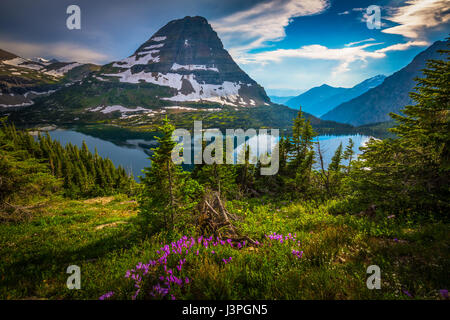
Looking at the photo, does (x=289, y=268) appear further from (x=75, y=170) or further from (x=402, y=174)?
(x=75, y=170)

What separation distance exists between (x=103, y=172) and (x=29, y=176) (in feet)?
149

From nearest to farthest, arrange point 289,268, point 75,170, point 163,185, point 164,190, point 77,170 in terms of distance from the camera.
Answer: point 289,268, point 164,190, point 163,185, point 77,170, point 75,170

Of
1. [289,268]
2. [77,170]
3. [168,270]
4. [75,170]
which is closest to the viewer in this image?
[168,270]

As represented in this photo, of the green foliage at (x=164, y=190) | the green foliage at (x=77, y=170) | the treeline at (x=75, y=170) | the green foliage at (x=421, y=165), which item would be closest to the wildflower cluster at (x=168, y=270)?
the green foliage at (x=164, y=190)

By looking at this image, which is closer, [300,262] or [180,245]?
[300,262]

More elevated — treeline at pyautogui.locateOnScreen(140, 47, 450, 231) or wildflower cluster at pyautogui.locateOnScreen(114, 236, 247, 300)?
treeline at pyautogui.locateOnScreen(140, 47, 450, 231)

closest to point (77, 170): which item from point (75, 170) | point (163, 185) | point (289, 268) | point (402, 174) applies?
point (75, 170)

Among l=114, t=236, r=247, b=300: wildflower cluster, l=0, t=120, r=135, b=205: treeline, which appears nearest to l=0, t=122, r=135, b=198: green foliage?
l=0, t=120, r=135, b=205: treeline

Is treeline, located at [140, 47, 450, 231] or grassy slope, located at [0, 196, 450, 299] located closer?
grassy slope, located at [0, 196, 450, 299]

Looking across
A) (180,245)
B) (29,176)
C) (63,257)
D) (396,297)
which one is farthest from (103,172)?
(396,297)

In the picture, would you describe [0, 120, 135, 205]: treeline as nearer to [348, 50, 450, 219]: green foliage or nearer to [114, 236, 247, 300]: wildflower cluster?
[114, 236, 247, 300]: wildflower cluster

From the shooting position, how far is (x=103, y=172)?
52.2m

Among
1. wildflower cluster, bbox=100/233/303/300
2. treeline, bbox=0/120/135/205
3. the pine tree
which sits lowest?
treeline, bbox=0/120/135/205
